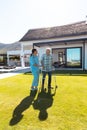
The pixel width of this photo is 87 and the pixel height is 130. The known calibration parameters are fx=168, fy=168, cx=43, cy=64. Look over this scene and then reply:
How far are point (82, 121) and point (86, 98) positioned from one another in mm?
1916

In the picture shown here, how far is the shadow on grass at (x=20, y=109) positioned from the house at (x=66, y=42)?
1120cm

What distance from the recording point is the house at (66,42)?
17.2 m

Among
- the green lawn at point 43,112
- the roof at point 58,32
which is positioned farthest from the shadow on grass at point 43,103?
the roof at point 58,32

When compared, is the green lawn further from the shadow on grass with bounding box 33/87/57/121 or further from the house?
the house

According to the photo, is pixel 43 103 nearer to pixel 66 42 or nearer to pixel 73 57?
pixel 66 42

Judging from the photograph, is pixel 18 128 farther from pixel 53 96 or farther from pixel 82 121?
pixel 53 96

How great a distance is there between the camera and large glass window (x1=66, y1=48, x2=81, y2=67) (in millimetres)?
17975

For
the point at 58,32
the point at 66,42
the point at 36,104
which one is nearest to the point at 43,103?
the point at 36,104

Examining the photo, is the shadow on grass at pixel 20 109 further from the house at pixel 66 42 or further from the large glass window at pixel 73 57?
the large glass window at pixel 73 57

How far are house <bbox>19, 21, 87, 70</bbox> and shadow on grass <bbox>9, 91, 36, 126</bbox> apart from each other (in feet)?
36.8

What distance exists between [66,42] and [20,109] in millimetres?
12860

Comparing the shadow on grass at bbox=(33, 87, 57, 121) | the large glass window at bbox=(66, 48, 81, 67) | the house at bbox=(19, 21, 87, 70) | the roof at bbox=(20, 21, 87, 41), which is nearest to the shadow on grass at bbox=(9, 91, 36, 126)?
the shadow on grass at bbox=(33, 87, 57, 121)

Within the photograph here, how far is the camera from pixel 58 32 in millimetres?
19938

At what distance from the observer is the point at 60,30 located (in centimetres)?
2034
